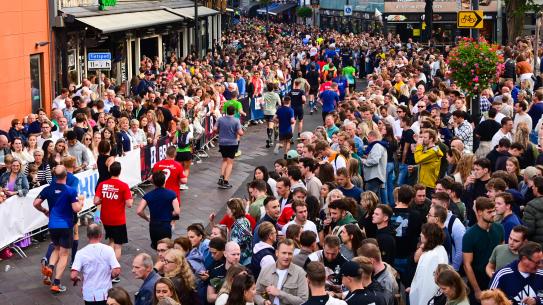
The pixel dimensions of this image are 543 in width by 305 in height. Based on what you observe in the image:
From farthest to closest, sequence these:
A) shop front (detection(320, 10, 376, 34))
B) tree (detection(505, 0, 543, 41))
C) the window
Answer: shop front (detection(320, 10, 376, 34)), tree (detection(505, 0, 543, 41)), the window

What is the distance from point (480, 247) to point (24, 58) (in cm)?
1683

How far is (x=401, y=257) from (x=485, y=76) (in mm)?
11112

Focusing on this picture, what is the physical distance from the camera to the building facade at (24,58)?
23328mm

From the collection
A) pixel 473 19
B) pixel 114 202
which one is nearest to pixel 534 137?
pixel 473 19

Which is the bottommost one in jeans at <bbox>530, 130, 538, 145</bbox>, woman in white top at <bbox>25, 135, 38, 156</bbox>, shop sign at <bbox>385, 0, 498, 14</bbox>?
jeans at <bbox>530, 130, 538, 145</bbox>

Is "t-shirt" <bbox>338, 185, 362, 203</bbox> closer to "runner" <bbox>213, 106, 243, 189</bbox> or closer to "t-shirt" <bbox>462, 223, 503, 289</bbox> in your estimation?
"t-shirt" <bbox>462, 223, 503, 289</bbox>

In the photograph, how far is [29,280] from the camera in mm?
13531

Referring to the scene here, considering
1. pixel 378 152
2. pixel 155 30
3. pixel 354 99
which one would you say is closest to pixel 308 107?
pixel 155 30

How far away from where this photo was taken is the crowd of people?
9070mm

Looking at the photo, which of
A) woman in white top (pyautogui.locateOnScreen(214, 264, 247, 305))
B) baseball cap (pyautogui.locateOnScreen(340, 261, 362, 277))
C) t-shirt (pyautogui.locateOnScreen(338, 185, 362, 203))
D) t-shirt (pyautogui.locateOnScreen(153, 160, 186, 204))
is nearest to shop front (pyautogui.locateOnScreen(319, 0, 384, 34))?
t-shirt (pyautogui.locateOnScreen(153, 160, 186, 204))

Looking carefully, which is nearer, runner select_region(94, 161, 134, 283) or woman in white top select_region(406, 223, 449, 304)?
woman in white top select_region(406, 223, 449, 304)

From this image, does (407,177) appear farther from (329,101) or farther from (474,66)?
(329,101)

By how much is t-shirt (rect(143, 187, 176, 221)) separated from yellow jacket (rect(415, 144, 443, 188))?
399 cm

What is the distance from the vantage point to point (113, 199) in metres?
13.2
